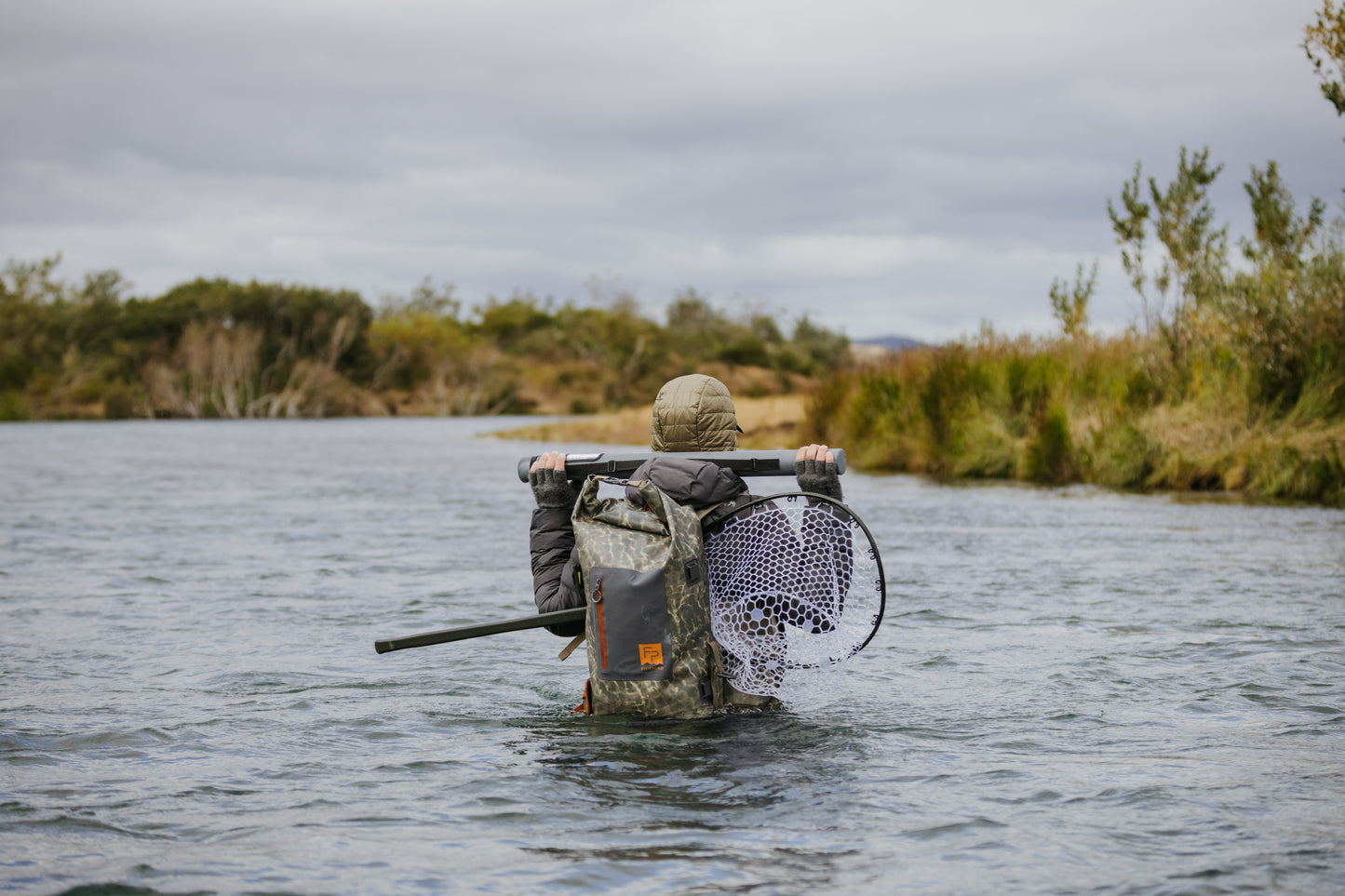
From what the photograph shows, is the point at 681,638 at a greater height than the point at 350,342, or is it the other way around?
the point at 350,342

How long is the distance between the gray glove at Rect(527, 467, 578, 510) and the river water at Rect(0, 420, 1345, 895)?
38.7 inches

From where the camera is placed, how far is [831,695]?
6.22 m

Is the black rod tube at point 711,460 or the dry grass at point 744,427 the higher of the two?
the dry grass at point 744,427

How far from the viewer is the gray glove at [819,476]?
4.99 m

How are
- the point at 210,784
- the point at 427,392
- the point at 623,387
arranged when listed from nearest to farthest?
the point at 210,784, the point at 623,387, the point at 427,392

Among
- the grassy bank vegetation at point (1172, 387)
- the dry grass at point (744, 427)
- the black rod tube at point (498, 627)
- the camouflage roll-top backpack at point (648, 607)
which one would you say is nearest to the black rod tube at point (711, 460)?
the camouflage roll-top backpack at point (648, 607)

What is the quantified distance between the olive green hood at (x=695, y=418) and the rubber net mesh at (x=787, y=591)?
0.36 meters

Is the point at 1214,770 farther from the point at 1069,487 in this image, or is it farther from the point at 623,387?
the point at 623,387

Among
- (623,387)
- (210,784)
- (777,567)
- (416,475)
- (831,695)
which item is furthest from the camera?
(623,387)

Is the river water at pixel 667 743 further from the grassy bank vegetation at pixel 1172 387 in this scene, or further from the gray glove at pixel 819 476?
the grassy bank vegetation at pixel 1172 387

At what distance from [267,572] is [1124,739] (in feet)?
25.9

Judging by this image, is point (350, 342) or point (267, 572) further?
point (350, 342)

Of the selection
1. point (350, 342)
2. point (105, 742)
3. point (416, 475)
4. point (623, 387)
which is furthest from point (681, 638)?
point (350, 342)

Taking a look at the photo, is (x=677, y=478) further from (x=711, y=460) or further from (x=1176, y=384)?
(x=1176, y=384)
